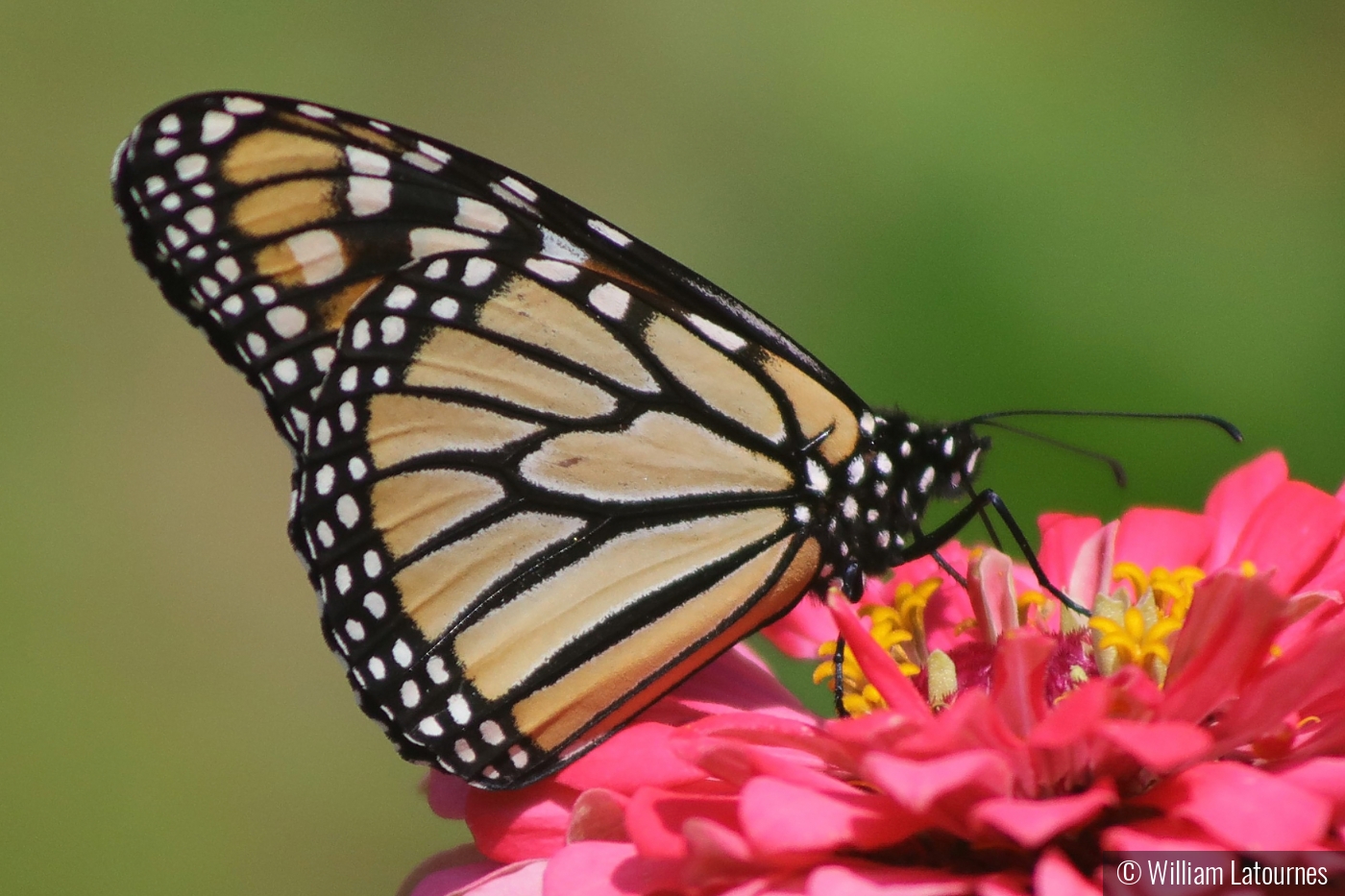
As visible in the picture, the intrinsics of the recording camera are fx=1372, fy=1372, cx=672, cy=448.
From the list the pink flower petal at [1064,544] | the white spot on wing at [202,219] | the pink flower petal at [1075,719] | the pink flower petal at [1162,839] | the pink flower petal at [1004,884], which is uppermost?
the white spot on wing at [202,219]

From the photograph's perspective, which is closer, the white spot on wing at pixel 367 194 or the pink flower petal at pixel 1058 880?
the pink flower petal at pixel 1058 880

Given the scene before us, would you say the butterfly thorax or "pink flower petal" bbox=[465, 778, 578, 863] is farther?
the butterfly thorax

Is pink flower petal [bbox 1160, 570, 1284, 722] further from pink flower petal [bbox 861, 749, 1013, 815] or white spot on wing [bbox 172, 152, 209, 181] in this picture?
white spot on wing [bbox 172, 152, 209, 181]

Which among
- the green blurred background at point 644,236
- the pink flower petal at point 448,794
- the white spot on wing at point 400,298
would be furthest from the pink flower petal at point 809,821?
the green blurred background at point 644,236

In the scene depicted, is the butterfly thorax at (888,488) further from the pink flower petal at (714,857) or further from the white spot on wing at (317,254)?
the white spot on wing at (317,254)

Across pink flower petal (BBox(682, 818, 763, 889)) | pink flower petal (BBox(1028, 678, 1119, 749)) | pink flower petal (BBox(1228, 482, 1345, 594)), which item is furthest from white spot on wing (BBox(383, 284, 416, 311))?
pink flower petal (BBox(1228, 482, 1345, 594))

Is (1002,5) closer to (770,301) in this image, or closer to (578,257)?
(770,301)

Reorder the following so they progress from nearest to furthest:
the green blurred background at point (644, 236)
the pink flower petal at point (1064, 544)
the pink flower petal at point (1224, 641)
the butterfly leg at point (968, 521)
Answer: the pink flower petal at point (1224, 641) → the butterfly leg at point (968, 521) → the pink flower petal at point (1064, 544) → the green blurred background at point (644, 236)

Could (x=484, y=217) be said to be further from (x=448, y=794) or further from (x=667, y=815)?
(x=667, y=815)
